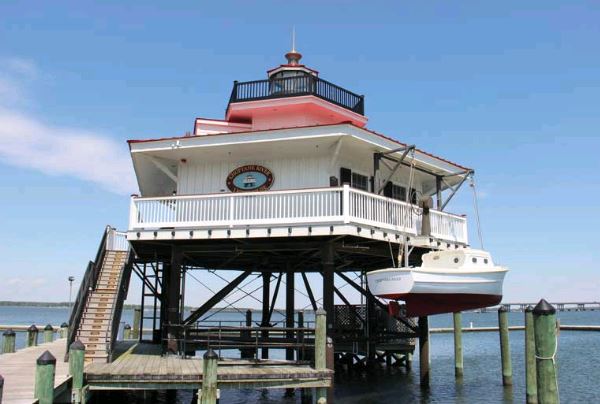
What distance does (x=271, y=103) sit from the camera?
22688 mm

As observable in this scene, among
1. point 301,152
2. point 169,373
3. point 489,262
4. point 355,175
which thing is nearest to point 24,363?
point 169,373

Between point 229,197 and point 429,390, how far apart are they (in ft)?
38.1

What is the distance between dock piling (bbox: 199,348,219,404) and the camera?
13688mm

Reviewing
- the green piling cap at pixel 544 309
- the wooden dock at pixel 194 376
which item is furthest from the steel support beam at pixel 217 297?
the green piling cap at pixel 544 309

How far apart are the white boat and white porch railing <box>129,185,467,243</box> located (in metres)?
1.81

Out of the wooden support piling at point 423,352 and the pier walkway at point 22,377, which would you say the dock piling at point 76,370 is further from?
the wooden support piling at point 423,352

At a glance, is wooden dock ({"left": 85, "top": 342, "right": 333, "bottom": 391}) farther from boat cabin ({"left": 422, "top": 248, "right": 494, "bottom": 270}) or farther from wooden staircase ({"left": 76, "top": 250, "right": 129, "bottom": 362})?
boat cabin ({"left": 422, "top": 248, "right": 494, "bottom": 270})

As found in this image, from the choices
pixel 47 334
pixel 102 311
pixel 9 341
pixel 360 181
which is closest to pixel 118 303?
pixel 102 311

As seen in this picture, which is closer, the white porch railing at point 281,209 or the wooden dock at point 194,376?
the wooden dock at point 194,376

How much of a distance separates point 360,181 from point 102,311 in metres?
9.72

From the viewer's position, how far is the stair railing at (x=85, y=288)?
1780cm

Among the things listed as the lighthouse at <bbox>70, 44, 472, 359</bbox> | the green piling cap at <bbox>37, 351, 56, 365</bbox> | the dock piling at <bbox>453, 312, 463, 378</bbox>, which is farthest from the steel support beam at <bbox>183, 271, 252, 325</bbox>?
the dock piling at <bbox>453, 312, 463, 378</bbox>

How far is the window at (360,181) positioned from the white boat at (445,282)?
421 cm

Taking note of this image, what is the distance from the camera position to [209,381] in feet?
44.9
